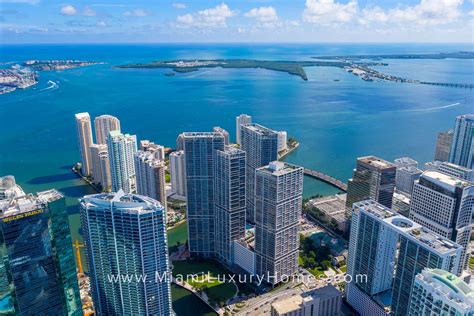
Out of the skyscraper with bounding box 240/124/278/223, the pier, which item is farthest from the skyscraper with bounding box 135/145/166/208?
the pier

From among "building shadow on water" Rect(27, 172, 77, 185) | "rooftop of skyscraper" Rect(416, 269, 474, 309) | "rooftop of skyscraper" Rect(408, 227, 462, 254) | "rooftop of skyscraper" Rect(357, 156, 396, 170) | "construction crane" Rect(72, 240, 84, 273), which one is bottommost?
"construction crane" Rect(72, 240, 84, 273)

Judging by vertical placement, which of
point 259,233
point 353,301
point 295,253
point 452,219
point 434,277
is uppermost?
point 434,277

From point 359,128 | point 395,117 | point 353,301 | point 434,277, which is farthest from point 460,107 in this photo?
point 434,277

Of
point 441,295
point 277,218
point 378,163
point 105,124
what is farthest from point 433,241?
point 105,124

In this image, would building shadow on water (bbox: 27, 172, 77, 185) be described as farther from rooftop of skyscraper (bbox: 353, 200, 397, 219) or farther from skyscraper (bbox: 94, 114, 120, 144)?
rooftop of skyscraper (bbox: 353, 200, 397, 219)

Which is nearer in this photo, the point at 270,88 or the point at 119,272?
the point at 119,272

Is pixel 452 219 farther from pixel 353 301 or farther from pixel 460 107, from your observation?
pixel 460 107
